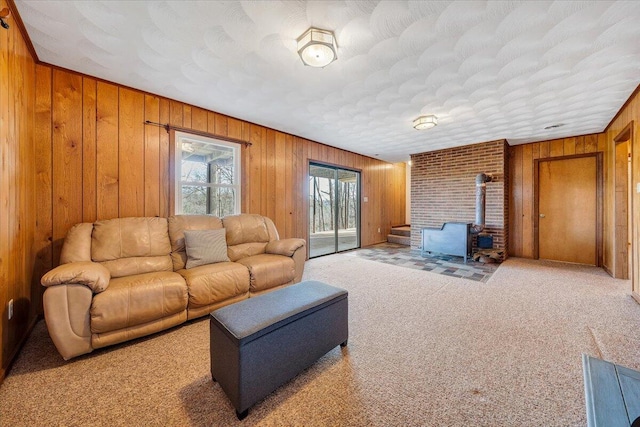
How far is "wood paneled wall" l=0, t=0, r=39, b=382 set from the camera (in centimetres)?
158

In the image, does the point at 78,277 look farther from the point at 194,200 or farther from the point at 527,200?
the point at 527,200

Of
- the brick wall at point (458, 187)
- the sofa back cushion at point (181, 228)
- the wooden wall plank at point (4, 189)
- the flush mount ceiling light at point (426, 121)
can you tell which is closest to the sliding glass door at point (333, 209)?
the brick wall at point (458, 187)

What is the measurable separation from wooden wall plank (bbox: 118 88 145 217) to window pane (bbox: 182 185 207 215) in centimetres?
48

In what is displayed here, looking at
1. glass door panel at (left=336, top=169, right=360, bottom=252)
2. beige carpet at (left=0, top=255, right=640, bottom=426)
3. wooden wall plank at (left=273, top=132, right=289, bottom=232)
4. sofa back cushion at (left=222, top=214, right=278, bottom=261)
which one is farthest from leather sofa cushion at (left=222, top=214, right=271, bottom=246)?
glass door panel at (left=336, top=169, right=360, bottom=252)

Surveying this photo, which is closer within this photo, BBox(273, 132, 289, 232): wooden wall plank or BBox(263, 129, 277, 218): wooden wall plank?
BBox(263, 129, 277, 218): wooden wall plank

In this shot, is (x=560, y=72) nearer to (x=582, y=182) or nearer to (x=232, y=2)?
(x=232, y=2)

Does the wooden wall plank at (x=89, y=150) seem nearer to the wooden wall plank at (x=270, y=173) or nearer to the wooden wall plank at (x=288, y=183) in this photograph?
the wooden wall plank at (x=270, y=173)

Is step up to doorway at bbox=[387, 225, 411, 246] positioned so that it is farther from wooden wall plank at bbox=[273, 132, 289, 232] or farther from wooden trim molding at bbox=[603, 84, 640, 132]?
wooden trim molding at bbox=[603, 84, 640, 132]

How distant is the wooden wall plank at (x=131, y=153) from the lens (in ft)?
8.96

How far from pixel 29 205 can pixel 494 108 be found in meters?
5.22

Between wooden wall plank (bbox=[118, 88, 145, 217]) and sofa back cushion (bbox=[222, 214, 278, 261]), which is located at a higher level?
wooden wall plank (bbox=[118, 88, 145, 217])

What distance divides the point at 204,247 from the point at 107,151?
59.5 inches

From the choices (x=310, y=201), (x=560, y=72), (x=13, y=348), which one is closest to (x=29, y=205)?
(x=13, y=348)

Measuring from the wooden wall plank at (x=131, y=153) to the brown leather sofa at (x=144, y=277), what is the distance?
38 centimetres
